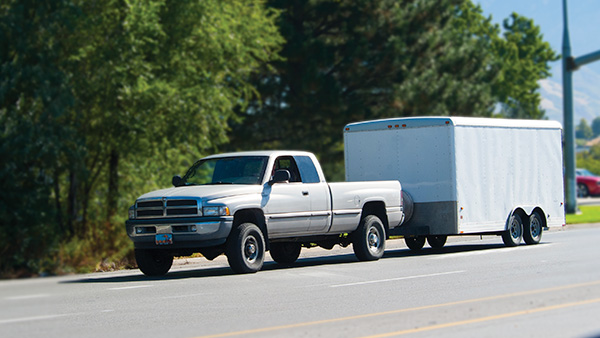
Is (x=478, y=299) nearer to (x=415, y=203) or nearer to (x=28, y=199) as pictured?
(x=415, y=203)

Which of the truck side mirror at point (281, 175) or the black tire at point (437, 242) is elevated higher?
the truck side mirror at point (281, 175)

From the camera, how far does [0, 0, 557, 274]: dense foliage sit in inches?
1020

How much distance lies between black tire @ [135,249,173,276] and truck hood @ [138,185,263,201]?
969mm

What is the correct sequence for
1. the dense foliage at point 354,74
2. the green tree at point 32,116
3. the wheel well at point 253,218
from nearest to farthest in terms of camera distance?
the wheel well at point 253,218 → the green tree at point 32,116 → the dense foliage at point 354,74

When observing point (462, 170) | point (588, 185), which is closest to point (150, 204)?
point (462, 170)

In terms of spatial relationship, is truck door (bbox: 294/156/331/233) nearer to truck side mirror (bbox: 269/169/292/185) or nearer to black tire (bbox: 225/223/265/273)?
truck side mirror (bbox: 269/169/292/185)

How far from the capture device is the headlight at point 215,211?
14352 mm

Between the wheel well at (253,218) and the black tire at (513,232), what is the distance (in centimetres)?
712

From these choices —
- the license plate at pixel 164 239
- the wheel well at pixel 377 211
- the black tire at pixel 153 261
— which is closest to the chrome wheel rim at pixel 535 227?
the wheel well at pixel 377 211

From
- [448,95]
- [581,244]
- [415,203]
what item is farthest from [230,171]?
[448,95]

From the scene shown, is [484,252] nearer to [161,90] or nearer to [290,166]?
[290,166]

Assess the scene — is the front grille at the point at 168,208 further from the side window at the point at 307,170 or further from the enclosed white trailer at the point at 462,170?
the enclosed white trailer at the point at 462,170

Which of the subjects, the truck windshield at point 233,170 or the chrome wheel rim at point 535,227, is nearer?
the truck windshield at point 233,170

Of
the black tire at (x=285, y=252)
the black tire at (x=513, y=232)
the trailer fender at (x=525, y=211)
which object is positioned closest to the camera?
the black tire at (x=285, y=252)
